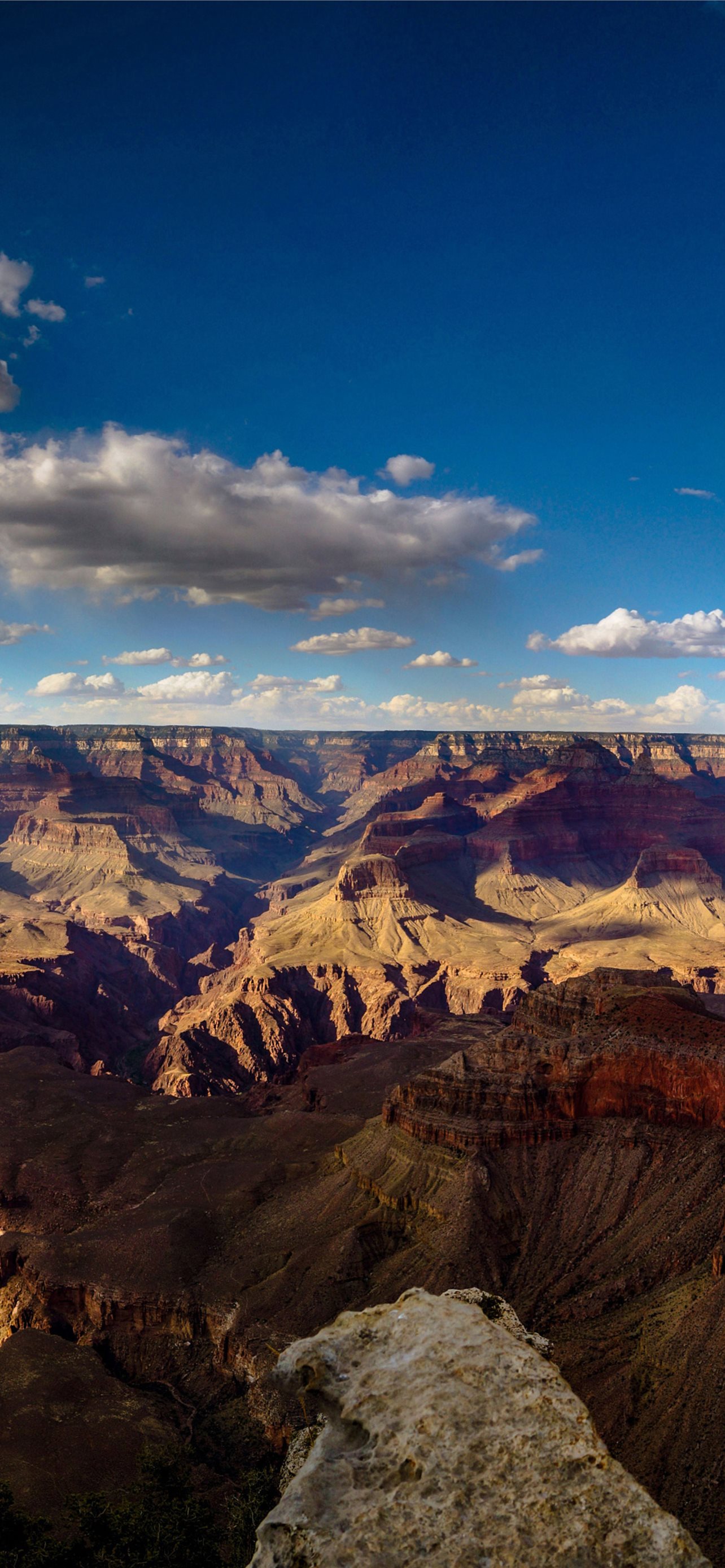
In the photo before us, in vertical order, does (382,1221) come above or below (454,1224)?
below

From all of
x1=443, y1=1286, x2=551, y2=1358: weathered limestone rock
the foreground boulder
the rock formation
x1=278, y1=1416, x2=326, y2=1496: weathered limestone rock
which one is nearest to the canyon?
the rock formation

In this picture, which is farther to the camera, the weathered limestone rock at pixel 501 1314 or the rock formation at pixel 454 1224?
the rock formation at pixel 454 1224

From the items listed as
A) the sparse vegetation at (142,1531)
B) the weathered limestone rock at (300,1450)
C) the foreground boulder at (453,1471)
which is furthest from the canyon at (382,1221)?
the sparse vegetation at (142,1531)

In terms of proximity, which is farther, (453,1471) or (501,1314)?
(501,1314)

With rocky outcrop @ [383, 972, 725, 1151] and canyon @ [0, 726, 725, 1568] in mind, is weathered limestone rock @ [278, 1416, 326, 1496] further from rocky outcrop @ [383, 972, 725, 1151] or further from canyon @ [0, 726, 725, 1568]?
rocky outcrop @ [383, 972, 725, 1151]

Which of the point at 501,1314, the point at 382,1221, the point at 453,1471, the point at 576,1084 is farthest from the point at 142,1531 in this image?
the point at 576,1084

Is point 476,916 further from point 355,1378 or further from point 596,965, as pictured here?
point 355,1378

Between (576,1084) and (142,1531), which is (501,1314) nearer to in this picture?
(142,1531)

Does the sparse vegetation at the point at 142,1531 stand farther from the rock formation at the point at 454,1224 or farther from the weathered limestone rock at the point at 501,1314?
the weathered limestone rock at the point at 501,1314
